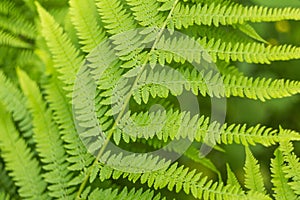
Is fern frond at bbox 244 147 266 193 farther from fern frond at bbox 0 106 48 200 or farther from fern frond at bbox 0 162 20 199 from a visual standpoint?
fern frond at bbox 0 162 20 199

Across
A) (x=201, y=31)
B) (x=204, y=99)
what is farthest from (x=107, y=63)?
(x=204, y=99)

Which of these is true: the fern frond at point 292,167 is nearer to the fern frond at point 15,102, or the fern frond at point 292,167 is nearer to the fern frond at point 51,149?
the fern frond at point 51,149

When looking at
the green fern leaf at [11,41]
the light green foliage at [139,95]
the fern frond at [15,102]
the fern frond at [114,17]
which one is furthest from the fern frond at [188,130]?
the green fern leaf at [11,41]

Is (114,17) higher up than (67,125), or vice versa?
(114,17)

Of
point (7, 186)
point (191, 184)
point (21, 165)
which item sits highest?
point (191, 184)

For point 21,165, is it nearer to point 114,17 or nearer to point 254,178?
point 114,17

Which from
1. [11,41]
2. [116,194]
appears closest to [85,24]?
[116,194]
